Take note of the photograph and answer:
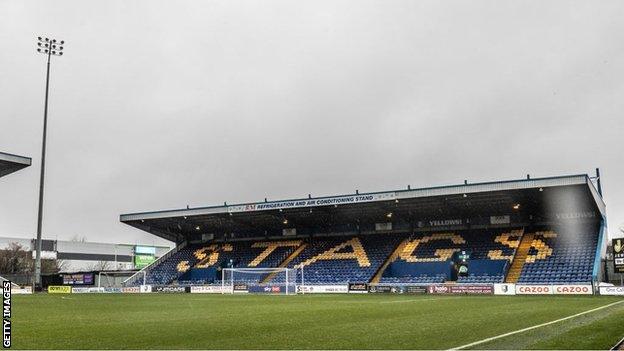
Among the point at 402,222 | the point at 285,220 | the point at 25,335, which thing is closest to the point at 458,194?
the point at 402,222

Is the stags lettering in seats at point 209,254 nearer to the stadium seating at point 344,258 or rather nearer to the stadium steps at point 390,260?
the stadium seating at point 344,258

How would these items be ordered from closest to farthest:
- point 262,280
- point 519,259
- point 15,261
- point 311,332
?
point 311,332 < point 519,259 < point 262,280 < point 15,261

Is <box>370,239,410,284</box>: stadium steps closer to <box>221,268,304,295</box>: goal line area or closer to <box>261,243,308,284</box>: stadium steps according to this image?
<box>221,268,304,295</box>: goal line area

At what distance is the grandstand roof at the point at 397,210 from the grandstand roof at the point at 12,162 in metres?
22.0

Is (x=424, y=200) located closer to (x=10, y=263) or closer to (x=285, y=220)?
(x=285, y=220)

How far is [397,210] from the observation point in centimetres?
5962

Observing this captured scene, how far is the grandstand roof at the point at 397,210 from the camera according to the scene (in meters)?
50.0

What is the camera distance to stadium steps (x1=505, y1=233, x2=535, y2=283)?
49.6 m

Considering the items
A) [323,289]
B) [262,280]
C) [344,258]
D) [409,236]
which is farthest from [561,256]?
[262,280]

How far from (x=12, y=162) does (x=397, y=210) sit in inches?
1393

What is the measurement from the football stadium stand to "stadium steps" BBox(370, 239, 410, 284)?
101mm

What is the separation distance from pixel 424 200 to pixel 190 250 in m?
33.0

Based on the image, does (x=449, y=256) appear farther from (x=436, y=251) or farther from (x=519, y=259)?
(x=519, y=259)

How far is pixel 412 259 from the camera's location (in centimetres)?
5653
